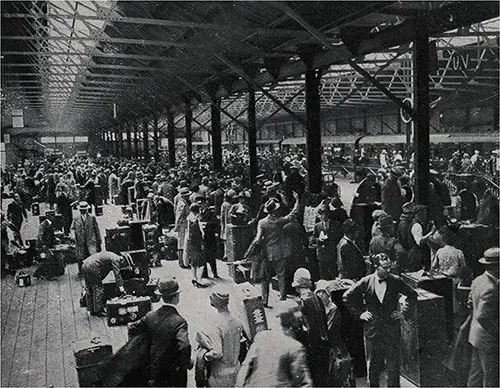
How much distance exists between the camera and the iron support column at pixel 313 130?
42.0 ft

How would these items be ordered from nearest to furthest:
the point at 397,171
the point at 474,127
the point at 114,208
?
the point at 397,171 → the point at 114,208 → the point at 474,127

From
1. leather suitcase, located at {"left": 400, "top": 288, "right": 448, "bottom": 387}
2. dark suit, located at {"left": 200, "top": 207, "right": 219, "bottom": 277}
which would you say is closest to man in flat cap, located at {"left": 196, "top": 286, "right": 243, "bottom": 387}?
leather suitcase, located at {"left": 400, "top": 288, "right": 448, "bottom": 387}

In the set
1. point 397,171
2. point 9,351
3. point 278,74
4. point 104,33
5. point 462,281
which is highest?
point 104,33

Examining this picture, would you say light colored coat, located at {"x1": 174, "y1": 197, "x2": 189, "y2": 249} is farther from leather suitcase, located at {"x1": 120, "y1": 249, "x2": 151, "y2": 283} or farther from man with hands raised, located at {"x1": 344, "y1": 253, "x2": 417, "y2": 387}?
man with hands raised, located at {"x1": 344, "y1": 253, "x2": 417, "y2": 387}

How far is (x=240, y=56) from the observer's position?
14.7 m

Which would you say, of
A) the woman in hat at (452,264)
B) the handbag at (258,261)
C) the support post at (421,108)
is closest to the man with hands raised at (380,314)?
the woman in hat at (452,264)

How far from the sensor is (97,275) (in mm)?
8383

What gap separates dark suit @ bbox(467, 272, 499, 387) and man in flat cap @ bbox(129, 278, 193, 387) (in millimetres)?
2761

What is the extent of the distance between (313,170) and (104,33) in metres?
7.09

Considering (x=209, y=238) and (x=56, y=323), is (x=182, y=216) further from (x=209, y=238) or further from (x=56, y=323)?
(x=56, y=323)

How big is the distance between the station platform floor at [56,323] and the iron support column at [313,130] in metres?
3.17

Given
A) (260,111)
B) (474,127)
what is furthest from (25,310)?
(260,111)

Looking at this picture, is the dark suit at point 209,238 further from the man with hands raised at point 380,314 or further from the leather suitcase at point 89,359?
the man with hands raised at point 380,314

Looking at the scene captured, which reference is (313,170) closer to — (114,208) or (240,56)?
(240,56)
